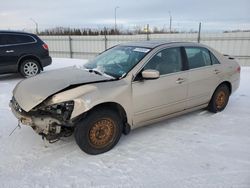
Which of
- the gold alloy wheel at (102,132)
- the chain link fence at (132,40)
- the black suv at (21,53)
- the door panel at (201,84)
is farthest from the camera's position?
the chain link fence at (132,40)

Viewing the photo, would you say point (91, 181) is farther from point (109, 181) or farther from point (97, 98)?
point (97, 98)

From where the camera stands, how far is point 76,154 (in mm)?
3451

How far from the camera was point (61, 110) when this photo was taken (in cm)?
318

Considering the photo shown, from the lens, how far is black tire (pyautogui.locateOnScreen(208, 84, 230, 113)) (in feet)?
16.2

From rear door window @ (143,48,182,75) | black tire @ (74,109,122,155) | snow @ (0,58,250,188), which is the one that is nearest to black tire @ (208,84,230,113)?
snow @ (0,58,250,188)

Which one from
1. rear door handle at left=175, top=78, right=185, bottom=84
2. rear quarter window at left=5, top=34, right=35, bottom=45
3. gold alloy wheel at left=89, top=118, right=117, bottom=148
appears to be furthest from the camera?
rear quarter window at left=5, top=34, right=35, bottom=45

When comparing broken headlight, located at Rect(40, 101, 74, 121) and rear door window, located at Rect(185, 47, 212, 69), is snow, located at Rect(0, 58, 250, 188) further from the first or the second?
rear door window, located at Rect(185, 47, 212, 69)

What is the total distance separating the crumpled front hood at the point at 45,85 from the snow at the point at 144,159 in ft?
2.48

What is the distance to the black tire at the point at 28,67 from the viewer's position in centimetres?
839

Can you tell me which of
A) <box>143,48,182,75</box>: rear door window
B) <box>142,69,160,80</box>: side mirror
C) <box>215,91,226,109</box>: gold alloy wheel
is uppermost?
<box>143,48,182,75</box>: rear door window

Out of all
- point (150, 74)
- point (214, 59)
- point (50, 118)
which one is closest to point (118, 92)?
point (150, 74)

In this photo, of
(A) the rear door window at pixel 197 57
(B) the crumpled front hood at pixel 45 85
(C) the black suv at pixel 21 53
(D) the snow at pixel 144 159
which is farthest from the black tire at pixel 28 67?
(A) the rear door window at pixel 197 57

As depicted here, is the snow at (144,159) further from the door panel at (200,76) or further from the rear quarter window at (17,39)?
the rear quarter window at (17,39)

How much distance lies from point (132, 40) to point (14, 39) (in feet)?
28.5
